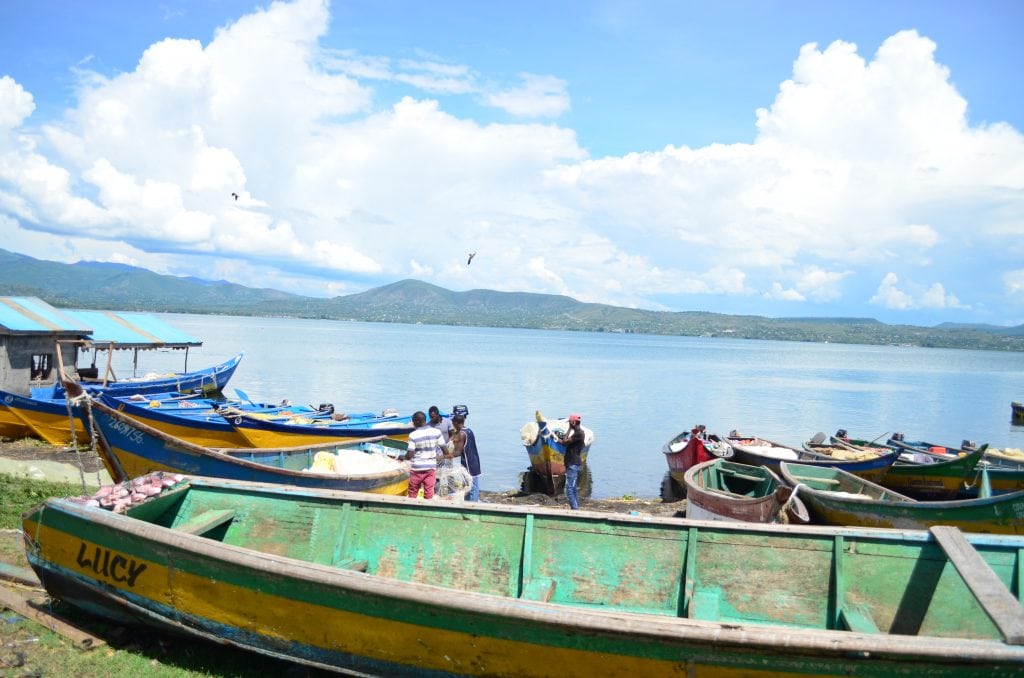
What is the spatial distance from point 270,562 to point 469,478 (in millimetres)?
6955

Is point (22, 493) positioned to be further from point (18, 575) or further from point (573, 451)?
point (573, 451)

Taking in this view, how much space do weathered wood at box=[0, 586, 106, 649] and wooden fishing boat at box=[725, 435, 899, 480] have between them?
47.5 feet

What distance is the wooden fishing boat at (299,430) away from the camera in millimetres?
18281

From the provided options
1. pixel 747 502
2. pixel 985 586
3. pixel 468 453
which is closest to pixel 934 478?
pixel 747 502

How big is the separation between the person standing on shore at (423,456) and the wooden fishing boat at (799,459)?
386 inches

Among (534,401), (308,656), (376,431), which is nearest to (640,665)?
(308,656)

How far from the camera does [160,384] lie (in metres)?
27.3

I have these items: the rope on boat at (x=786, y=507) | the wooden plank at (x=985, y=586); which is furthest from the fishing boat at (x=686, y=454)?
the wooden plank at (x=985, y=586)

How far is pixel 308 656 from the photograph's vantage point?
21.3 ft

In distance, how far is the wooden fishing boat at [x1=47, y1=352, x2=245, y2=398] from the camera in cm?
2281

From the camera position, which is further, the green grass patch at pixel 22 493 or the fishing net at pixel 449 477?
the fishing net at pixel 449 477

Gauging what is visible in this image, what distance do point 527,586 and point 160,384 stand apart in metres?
24.2

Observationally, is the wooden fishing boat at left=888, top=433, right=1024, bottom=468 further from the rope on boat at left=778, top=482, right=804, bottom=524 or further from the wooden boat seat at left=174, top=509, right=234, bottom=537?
the wooden boat seat at left=174, top=509, right=234, bottom=537

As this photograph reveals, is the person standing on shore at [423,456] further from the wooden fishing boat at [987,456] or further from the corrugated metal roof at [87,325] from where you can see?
the corrugated metal roof at [87,325]
